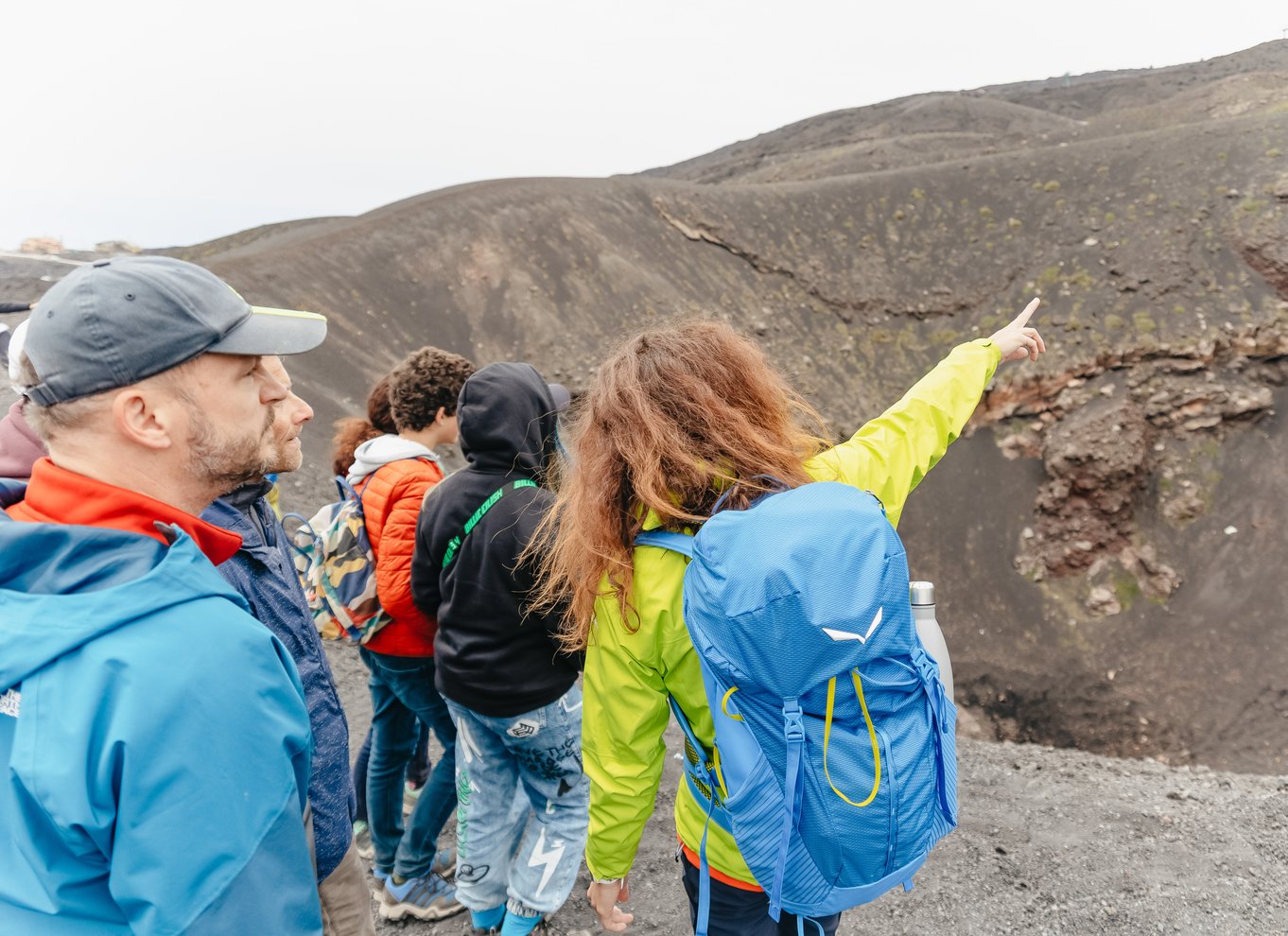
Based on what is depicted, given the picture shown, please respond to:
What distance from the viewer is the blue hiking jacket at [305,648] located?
2094mm

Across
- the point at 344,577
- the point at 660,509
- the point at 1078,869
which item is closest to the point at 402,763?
the point at 344,577

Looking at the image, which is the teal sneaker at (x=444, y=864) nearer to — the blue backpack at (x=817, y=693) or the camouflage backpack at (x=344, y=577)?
the camouflage backpack at (x=344, y=577)

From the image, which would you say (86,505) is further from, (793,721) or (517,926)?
(517,926)

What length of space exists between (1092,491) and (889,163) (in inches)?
922

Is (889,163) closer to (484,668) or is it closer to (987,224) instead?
(987,224)

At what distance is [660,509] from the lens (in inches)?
80.5

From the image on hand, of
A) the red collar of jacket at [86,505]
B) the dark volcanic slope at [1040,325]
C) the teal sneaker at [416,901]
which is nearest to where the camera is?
the red collar of jacket at [86,505]

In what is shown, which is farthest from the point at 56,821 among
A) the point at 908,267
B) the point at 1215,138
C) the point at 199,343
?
the point at 1215,138

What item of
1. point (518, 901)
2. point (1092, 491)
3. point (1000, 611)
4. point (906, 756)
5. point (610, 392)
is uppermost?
point (610, 392)

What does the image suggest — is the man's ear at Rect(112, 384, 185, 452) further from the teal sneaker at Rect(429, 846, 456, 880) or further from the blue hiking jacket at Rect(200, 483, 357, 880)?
the teal sneaker at Rect(429, 846, 456, 880)

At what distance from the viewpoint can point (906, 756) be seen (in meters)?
1.87

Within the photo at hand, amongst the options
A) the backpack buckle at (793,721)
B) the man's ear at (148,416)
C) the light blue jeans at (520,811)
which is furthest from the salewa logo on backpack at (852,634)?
the light blue jeans at (520,811)

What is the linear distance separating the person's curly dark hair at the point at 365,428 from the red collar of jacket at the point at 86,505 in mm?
2506

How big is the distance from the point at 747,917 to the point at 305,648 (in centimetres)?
152
